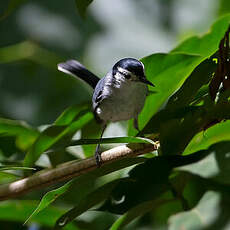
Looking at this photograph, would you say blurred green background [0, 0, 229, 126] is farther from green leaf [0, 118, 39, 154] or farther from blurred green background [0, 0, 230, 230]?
green leaf [0, 118, 39, 154]

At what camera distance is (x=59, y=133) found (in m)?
1.79

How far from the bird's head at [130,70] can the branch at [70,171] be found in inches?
19.0

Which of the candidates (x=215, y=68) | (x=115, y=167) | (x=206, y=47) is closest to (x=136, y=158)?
(x=115, y=167)

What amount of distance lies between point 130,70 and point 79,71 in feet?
1.37

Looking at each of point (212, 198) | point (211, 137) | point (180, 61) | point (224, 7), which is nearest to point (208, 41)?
point (180, 61)

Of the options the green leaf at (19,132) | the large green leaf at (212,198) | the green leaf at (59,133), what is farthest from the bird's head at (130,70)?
the large green leaf at (212,198)

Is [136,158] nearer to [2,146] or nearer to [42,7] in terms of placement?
[2,146]

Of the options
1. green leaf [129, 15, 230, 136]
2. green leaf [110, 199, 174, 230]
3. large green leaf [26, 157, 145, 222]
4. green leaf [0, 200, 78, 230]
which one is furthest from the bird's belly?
green leaf [110, 199, 174, 230]

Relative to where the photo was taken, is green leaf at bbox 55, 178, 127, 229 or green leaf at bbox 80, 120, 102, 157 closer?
green leaf at bbox 55, 178, 127, 229

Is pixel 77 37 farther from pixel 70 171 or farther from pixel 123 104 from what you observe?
pixel 70 171

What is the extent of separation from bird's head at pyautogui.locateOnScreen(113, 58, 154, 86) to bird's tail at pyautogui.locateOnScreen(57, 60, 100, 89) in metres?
0.27

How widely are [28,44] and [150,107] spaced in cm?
98

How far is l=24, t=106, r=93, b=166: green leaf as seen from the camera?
176 cm

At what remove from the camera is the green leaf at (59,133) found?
1.76 m
